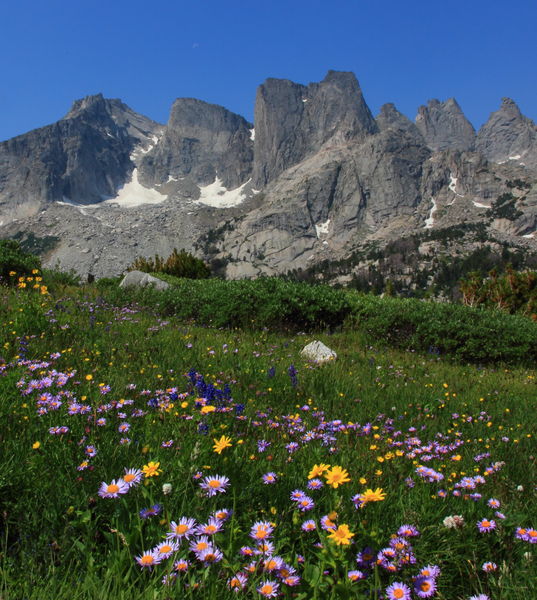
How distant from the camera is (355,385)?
19.0ft

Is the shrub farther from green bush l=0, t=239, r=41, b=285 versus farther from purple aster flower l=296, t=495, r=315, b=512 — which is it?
purple aster flower l=296, t=495, r=315, b=512

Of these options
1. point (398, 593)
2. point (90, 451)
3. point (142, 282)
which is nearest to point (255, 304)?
point (142, 282)

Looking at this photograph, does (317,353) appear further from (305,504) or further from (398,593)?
(398,593)

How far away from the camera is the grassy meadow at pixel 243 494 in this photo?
4.70 feet

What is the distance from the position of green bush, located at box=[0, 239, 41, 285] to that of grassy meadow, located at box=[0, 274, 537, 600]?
8666 millimetres

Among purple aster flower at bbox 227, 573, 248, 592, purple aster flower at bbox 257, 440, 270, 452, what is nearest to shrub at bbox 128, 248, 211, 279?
purple aster flower at bbox 257, 440, 270, 452

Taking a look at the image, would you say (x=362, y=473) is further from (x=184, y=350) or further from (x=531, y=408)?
(x=531, y=408)

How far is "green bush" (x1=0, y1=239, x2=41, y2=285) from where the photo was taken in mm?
12344

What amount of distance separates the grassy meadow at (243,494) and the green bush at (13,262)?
8666 mm

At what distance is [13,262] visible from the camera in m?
12.7

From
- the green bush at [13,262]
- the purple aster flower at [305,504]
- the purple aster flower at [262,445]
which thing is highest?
the green bush at [13,262]

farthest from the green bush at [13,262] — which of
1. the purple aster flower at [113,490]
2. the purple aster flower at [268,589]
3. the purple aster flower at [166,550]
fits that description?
the purple aster flower at [268,589]

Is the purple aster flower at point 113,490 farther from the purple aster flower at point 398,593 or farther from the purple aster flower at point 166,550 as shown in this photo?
the purple aster flower at point 398,593

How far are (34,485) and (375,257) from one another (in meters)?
204
